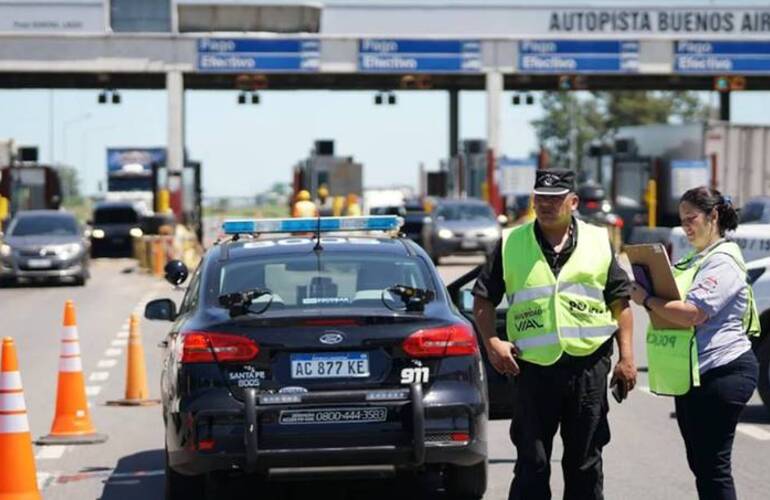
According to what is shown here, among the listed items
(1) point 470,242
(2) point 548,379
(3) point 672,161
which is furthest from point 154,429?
(3) point 672,161

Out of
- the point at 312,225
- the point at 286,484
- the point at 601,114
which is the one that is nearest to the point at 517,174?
the point at 286,484

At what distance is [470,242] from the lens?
45.5 metres

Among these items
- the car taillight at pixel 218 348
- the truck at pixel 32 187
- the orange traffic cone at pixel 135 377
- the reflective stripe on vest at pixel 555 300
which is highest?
the reflective stripe on vest at pixel 555 300

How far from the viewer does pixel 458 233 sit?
45.7m

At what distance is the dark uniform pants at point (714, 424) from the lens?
845cm

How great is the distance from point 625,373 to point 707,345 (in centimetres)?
37

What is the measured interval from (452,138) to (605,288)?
6402cm

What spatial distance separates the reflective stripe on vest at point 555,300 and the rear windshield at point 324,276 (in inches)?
64.8

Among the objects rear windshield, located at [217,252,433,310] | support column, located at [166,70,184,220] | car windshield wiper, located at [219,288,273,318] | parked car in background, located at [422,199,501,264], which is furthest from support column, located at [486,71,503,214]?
car windshield wiper, located at [219,288,273,318]

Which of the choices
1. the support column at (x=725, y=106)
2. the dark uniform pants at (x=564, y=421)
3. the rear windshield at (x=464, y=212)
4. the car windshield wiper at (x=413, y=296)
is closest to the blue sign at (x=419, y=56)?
the rear windshield at (x=464, y=212)

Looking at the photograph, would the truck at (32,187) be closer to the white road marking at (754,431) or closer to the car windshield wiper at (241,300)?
the white road marking at (754,431)

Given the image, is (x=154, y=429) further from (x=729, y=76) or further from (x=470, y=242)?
(x=729, y=76)

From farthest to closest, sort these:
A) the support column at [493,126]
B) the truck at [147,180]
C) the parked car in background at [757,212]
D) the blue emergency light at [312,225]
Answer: the truck at [147,180], the support column at [493,126], the parked car in background at [757,212], the blue emergency light at [312,225]

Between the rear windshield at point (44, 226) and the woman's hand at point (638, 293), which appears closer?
the woman's hand at point (638, 293)
